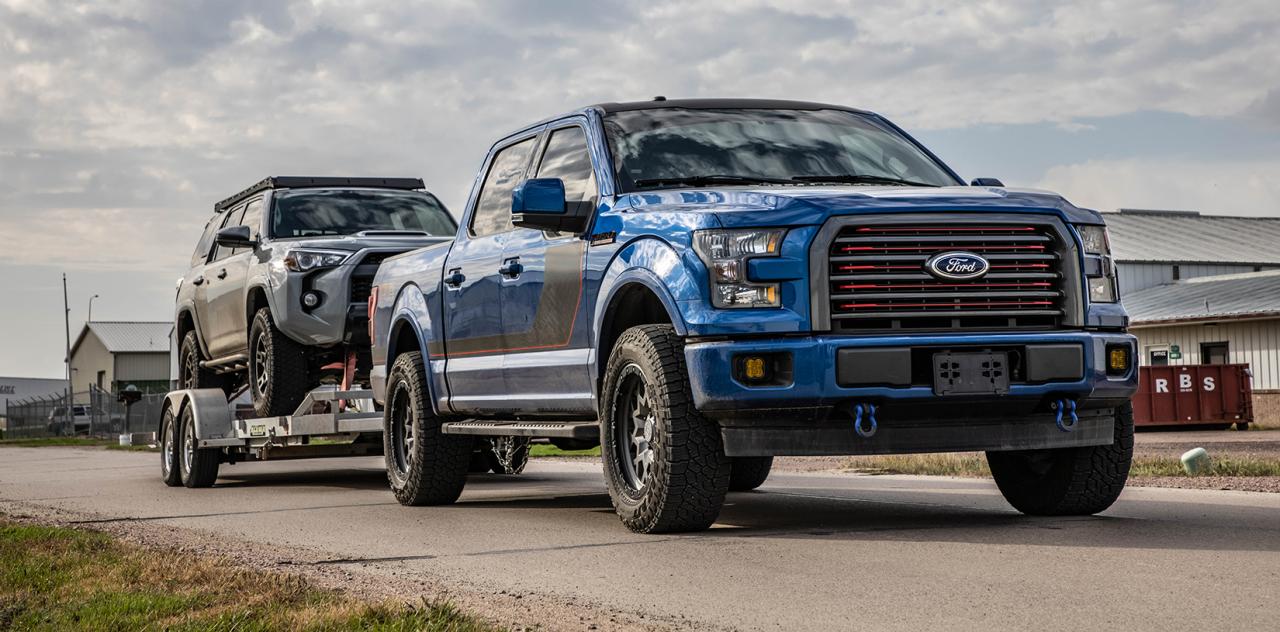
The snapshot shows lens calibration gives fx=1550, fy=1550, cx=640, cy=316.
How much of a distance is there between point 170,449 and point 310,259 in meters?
3.40

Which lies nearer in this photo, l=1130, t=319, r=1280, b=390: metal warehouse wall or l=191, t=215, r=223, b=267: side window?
l=191, t=215, r=223, b=267: side window

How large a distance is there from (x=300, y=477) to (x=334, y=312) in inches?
172

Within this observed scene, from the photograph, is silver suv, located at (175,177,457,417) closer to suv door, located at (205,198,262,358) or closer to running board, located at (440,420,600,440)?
suv door, located at (205,198,262,358)

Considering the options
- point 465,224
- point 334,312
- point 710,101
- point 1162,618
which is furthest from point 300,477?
point 1162,618

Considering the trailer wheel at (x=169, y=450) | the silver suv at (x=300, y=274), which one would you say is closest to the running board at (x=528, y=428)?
the silver suv at (x=300, y=274)

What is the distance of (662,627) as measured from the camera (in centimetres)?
502

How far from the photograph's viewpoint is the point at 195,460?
1403 centimetres

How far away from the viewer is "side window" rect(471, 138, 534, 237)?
382 inches

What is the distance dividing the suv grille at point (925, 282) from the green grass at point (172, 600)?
8.83 ft

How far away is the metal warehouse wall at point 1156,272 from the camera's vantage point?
54281 millimetres

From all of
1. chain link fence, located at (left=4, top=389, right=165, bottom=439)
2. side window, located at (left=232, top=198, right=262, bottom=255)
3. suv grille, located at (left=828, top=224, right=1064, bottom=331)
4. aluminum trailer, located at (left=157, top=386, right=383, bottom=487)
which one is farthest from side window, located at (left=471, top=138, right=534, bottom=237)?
chain link fence, located at (left=4, top=389, right=165, bottom=439)

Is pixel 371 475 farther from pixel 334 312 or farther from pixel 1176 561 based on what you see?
pixel 1176 561

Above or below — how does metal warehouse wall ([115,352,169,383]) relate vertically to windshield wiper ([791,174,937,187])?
below

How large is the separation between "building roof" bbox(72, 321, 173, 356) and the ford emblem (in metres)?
96.4
